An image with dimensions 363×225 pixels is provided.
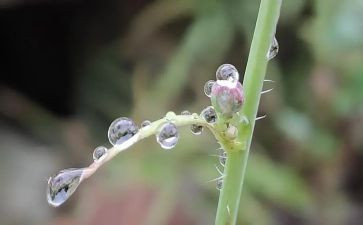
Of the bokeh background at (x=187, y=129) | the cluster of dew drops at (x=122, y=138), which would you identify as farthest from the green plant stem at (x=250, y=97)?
the bokeh background at (x=187, y=129)

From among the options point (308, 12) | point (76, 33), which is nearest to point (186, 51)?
point (308, 12)

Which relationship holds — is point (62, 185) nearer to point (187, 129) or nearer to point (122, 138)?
point (122, 138)

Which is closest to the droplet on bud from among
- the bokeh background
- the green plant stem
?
the green plant stem

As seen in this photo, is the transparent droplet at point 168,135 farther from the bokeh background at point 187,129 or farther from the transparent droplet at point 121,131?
the bokeh background at point 187,129

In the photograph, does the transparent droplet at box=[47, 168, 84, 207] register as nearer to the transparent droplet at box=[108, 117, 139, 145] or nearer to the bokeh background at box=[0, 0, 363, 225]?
the transparent droplet at box=[108, 117, 139, 145]

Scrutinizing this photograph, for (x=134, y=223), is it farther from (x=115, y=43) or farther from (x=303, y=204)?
(x=115, y=43)

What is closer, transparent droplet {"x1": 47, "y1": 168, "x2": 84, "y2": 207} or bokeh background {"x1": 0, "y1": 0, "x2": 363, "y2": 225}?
transparent droplet {"x1": 47, "y1": 168, "x2": 84, "y2": 207}
